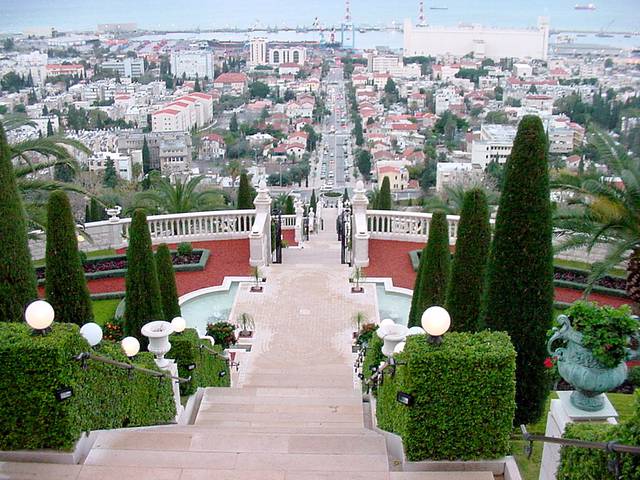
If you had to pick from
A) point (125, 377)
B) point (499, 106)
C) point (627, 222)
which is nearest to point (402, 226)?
point (627, 222)

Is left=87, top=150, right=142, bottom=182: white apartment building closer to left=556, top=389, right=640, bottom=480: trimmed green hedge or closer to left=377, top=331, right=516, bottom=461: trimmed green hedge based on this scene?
left=377, top=331, right=516, bottom=461: trimmed green hedge

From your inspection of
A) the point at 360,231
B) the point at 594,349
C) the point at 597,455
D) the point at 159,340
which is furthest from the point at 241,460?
the point at 360,231

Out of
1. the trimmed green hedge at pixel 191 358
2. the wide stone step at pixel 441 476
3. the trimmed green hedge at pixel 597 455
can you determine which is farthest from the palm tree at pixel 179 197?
the trimmed green hedge at pixel 597 455

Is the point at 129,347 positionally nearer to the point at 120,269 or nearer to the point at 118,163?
the point at 120,269

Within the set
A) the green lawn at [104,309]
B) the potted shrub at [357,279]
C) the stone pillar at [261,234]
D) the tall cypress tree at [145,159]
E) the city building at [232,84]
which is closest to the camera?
the green lawn at [104,309]

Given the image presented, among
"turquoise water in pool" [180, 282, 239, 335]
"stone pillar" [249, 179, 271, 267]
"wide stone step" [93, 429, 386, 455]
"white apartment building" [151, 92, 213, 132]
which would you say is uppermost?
"wide stone step" [93, 429, 386, 455]

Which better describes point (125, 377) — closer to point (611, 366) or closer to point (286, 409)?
point (286, 409)

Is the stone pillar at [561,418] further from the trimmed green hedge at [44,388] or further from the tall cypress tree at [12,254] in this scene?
the tall cypress tree at [12,254]

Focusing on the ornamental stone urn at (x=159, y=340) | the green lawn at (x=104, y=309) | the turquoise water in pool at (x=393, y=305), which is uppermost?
the ornamental stone urn at (x=159, y=340)

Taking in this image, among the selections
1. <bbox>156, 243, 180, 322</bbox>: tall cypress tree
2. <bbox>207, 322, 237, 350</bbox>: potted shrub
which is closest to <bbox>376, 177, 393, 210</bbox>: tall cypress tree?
<bbox>207, 322, 237, 350</bbox>: potted shrub
